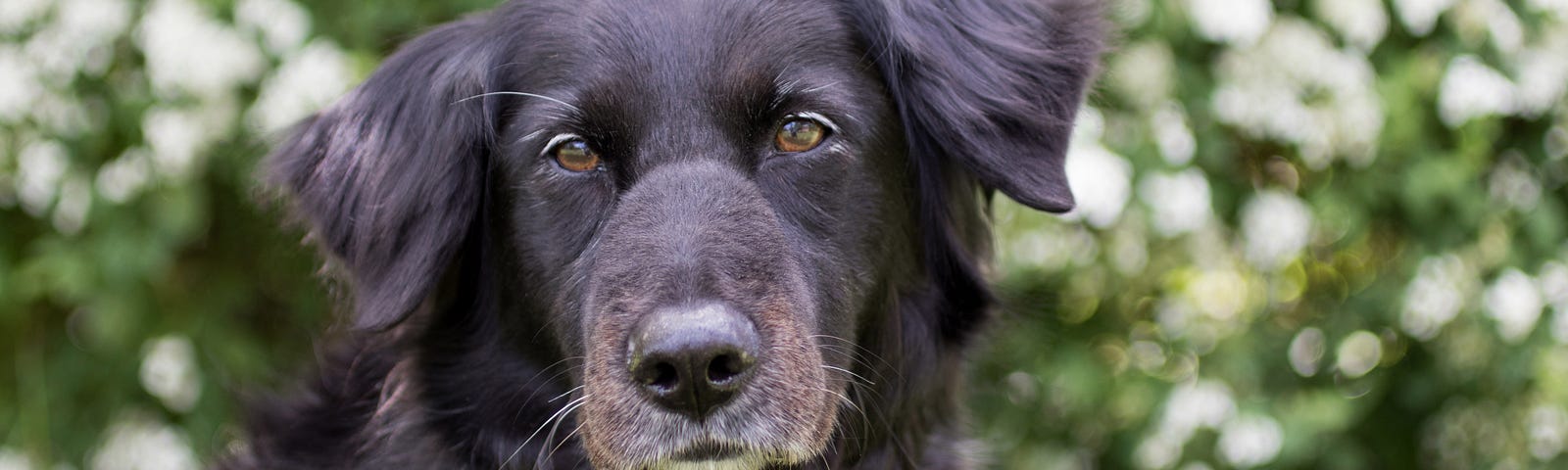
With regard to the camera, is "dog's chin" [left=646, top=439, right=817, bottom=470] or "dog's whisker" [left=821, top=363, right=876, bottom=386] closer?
"dog's chin" [left=646, top=439, right=817, bottom=470]

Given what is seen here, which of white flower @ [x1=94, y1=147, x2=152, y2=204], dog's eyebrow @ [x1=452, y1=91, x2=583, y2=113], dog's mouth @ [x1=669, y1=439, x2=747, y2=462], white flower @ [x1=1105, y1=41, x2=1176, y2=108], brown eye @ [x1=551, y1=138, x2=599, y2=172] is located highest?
white flower @ [x1=1105, y1=41, x2=1176, y2=108]

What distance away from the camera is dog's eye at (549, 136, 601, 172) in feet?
9.10

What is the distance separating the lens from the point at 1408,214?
4629 mm

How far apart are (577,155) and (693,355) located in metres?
0.56

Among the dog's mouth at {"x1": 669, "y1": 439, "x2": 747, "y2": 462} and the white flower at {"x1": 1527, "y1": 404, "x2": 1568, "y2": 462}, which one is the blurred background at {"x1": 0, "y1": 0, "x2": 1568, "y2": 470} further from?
the dog's mouth at {"x1": 669, "y1": 439, "x2": 747, "y2": 462}

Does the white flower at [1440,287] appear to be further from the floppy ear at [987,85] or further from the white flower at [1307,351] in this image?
the floppy ear at [987,85]

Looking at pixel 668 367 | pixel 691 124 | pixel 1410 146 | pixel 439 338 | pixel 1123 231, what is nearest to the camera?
pixel 668 367

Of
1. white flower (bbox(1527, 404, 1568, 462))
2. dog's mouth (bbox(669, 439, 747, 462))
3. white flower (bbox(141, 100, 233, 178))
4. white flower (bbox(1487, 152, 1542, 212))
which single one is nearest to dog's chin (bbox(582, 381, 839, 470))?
dog's mouth (bbox(669, 439, 747, 462))

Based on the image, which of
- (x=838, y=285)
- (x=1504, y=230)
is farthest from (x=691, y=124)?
(x=1504, y=230)

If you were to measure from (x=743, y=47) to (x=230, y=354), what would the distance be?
2.93m

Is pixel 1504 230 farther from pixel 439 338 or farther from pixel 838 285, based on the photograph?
pixel 439 338

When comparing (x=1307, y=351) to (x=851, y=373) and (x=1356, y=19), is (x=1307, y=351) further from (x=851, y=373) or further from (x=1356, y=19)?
(x=851, y=373)

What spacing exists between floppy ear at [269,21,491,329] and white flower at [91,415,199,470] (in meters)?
2.22

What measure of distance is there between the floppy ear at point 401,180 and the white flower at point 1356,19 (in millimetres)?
2562
